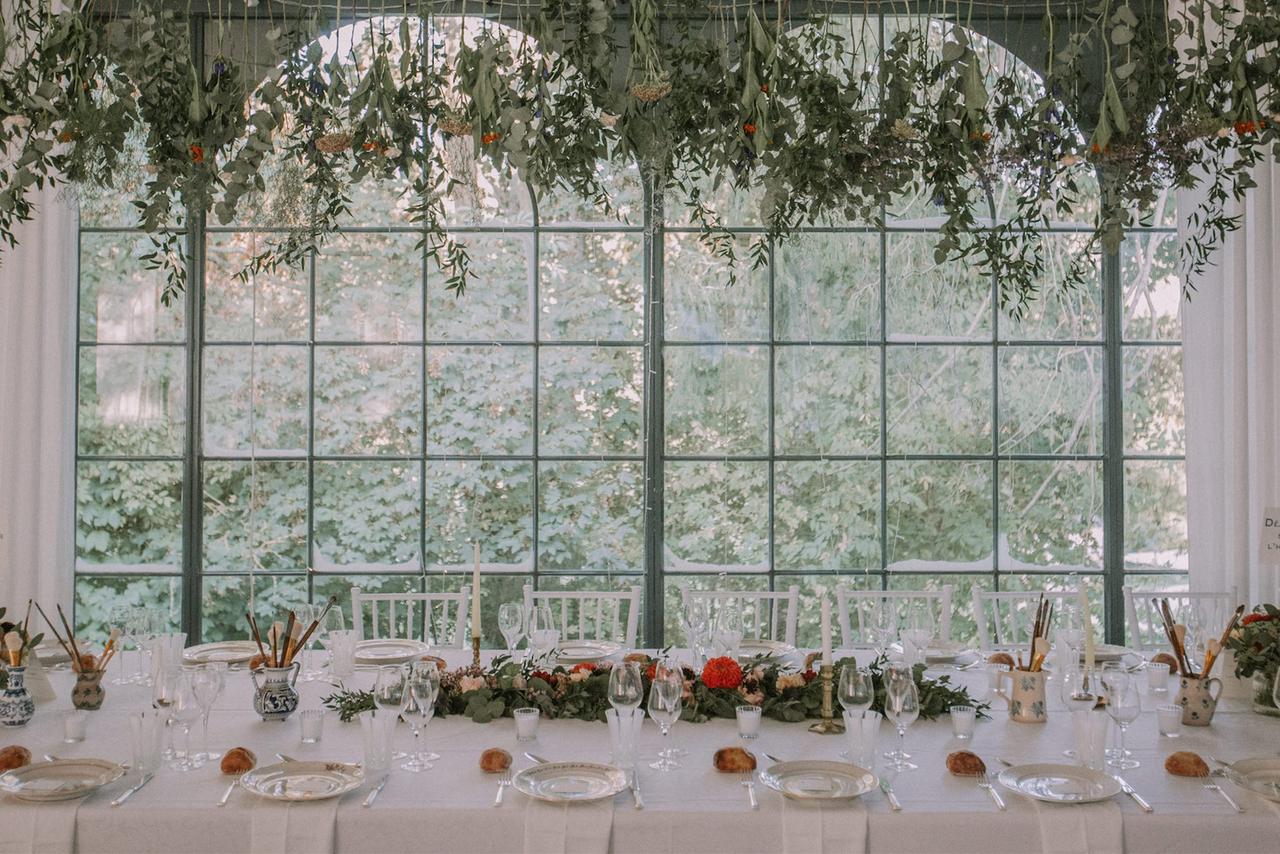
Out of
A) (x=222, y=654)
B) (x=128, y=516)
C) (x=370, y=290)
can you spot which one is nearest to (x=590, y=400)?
(x=370, y=290)

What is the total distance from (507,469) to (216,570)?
1.26m

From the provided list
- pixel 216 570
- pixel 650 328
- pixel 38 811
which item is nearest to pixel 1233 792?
pixel 38 811

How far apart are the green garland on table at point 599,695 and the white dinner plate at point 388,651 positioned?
471 millimetres

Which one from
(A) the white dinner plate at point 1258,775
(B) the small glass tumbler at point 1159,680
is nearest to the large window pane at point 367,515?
(B) the small glass tumbler at point 1159,680

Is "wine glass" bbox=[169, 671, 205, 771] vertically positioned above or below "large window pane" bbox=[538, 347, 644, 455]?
below

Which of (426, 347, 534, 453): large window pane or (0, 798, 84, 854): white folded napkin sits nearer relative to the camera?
(0, 798, 84, 854): white folded napkin

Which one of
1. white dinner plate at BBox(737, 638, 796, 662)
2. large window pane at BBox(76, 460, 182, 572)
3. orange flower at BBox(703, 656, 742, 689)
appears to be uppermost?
large window pane at BBox(76, 460, 182, 572)

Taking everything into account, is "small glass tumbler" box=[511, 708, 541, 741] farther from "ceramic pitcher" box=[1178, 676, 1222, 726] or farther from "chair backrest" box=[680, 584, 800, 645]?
"ceramic pitcher" box=[1178, 676, 1222, 726]

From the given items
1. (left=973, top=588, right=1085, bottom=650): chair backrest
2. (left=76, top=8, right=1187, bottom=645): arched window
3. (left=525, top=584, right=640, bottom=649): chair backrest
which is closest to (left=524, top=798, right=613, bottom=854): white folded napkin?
(left=525, top=584, right=640, bottom=649): chair backrest

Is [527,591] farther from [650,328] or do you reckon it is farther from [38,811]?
[38,811]

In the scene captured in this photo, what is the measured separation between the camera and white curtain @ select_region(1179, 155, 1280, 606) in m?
4.18

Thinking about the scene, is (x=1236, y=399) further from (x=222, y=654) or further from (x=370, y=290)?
(x=222, y=654)

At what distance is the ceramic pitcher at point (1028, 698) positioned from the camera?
2.71 metres

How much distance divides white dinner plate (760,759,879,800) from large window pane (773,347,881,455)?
8.02 feet
